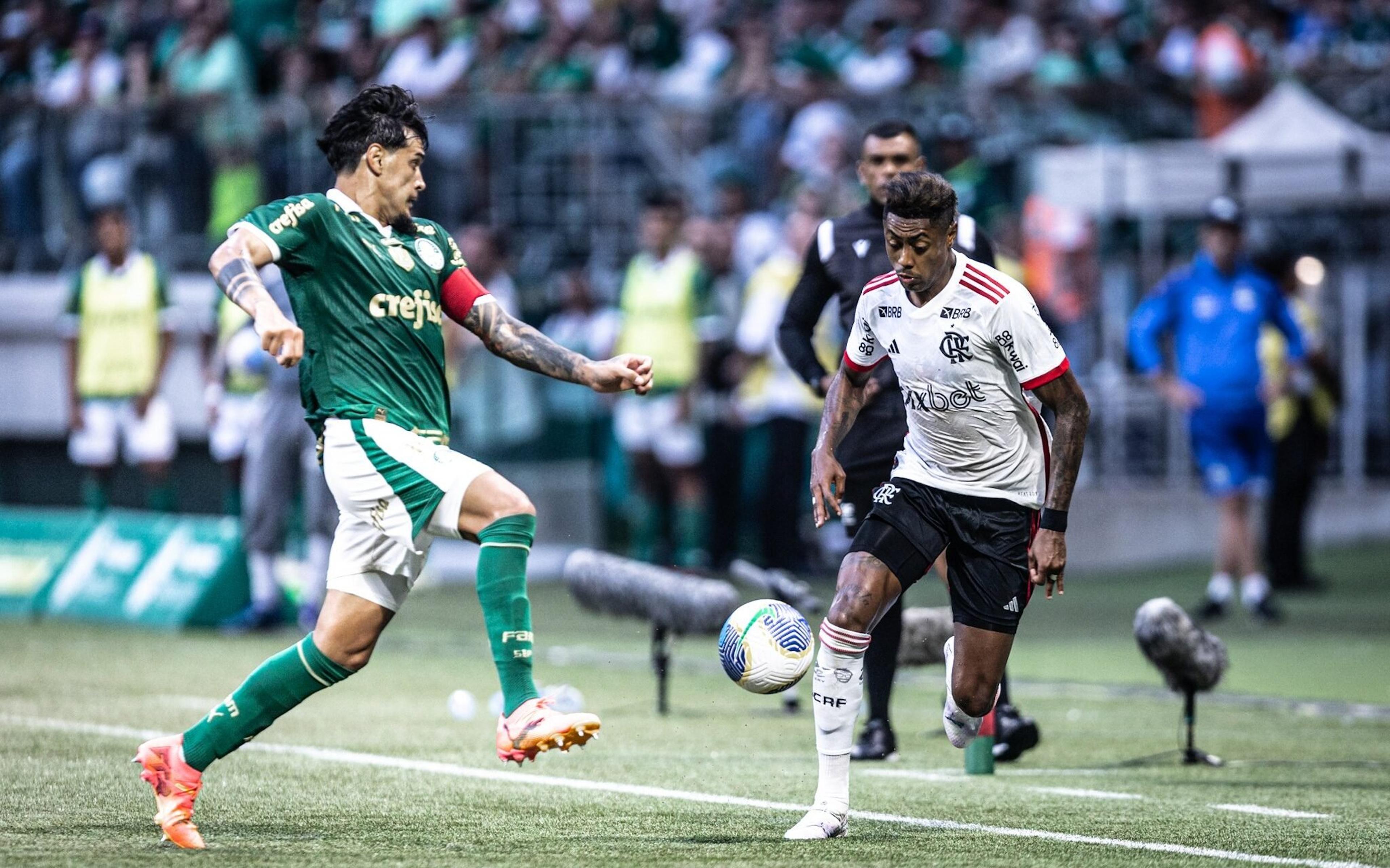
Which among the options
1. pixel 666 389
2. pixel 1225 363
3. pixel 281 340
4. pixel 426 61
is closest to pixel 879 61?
pixel 426 61

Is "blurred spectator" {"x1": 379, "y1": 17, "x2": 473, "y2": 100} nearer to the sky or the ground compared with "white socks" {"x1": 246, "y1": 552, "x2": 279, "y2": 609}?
nearer to the sky

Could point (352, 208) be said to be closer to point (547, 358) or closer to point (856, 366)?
point (547, 358)

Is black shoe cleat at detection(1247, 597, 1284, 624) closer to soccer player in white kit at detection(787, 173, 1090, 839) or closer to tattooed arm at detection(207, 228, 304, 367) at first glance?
soccer player in white kit at detection(787, 173, 1090, 839)

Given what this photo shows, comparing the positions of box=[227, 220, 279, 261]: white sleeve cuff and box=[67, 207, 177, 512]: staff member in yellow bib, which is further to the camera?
box=[67, 207, 177, 512]: staff member in yellow bib

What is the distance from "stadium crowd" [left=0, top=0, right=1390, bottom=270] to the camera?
18.4 meters

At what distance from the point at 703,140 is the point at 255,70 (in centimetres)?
435

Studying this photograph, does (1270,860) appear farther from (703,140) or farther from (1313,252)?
(1313,252)

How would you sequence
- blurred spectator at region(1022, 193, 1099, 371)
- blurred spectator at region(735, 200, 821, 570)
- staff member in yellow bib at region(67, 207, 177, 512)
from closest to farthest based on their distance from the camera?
staff member in yellow bib at region(67, 207, 177, 512), blurred spectator at region(735, 200, 821, 570), blurred spectator at region(1022, 193, 1099, 371)

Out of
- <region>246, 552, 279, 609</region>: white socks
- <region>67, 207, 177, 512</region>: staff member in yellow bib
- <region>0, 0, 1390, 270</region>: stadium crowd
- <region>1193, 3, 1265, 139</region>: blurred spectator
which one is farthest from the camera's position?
<region>1193, 3, 1265, 139</region>: blurred spectator

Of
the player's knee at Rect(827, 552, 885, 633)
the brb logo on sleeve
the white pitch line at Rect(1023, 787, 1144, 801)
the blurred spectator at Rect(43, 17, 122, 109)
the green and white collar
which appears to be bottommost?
the white pitch line at Rect(1023, 787, 1144, 801)

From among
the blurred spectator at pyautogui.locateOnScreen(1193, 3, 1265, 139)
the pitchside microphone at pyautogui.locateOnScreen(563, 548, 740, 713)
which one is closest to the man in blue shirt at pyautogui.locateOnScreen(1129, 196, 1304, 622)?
the blurred spectator at pyautogui.locateOnScreen(1193, 3, 1265, 139)

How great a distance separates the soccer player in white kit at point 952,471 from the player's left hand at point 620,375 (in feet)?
2.94

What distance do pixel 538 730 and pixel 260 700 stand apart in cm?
99

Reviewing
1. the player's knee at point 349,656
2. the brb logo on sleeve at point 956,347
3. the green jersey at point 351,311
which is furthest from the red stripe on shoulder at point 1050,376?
the player's knee at point 349,656
